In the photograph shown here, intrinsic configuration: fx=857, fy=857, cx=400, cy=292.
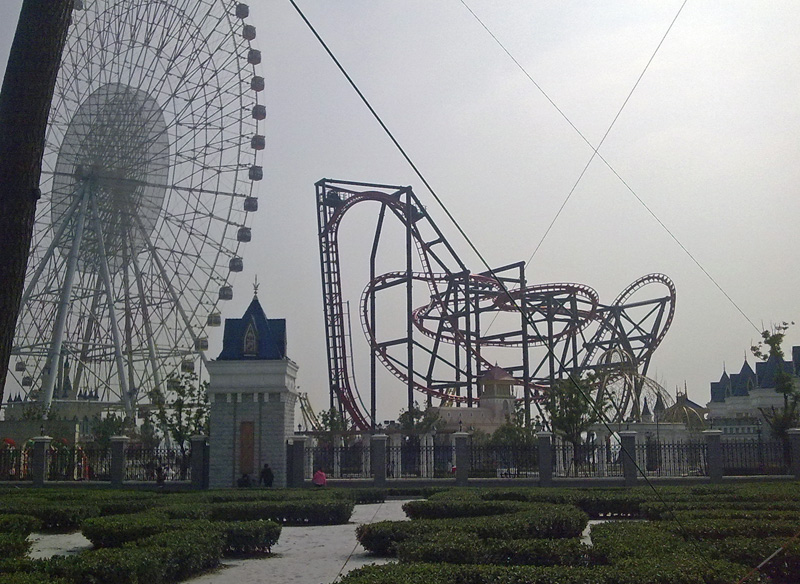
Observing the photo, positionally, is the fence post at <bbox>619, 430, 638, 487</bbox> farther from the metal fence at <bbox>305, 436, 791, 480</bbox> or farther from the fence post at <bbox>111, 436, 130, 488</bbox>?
the fence post at <bbox>111, 436, 130, 488</bbox>

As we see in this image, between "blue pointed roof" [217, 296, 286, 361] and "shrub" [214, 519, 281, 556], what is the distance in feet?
41.9

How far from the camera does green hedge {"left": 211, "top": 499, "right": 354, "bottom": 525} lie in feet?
57.5

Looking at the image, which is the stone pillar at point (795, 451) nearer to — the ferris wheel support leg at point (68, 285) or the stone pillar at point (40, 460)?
the stone pillar at point (40, 460)

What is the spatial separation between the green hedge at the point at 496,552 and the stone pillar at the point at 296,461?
619 inches

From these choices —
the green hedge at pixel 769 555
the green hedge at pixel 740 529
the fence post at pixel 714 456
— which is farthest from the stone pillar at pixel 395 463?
the green hedge at pixel 769 555

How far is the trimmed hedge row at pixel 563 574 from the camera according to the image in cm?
842

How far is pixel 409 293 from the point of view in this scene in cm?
4106

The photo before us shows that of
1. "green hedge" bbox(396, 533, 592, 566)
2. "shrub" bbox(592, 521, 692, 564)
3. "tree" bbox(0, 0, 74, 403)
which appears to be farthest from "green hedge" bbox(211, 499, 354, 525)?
"tree" bbox(0, 0, 74, 403)

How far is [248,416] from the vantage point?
26.4 metres

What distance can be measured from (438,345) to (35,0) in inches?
1598

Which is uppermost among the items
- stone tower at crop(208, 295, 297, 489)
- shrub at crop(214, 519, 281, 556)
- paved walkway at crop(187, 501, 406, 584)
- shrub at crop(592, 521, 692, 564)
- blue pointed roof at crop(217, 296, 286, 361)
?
blue pointed roof at crop(217, 296, 286, 361)

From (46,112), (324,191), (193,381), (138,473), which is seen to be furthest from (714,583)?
(324,191)

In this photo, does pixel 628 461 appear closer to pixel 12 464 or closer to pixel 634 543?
pixel 634 543

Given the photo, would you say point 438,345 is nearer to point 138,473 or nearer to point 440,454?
point 440,454
